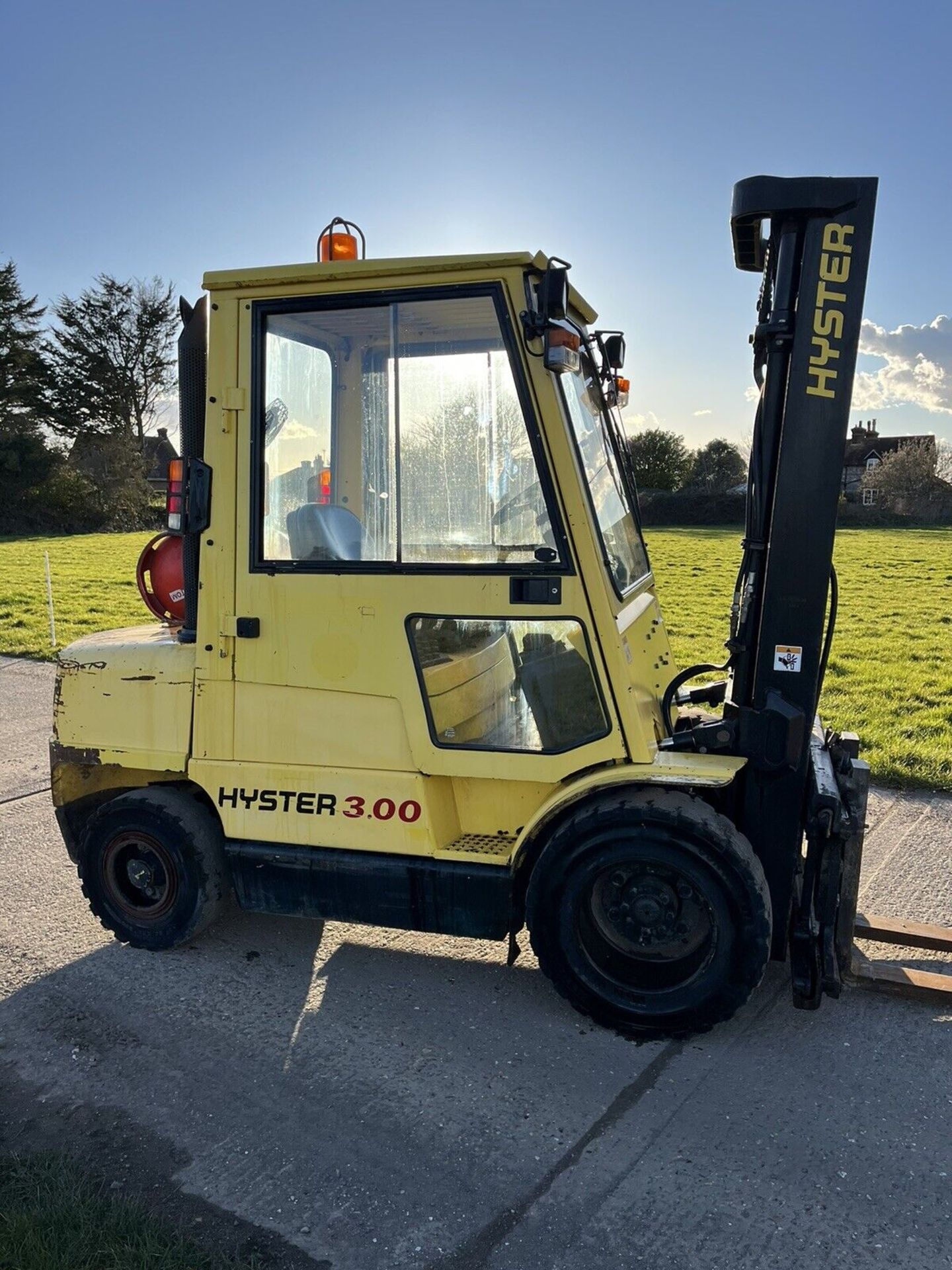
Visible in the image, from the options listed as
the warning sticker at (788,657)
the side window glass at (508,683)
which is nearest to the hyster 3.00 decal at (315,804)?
the side window glass at (508,683)

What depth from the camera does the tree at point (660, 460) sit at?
4034 cm

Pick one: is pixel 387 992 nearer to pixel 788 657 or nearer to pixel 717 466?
pixel 788 657

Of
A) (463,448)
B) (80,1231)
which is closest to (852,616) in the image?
(463,448)

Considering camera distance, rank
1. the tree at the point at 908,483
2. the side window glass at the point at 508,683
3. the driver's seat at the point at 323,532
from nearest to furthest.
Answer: the side window glass at the point at 508,683, the driver's seat at the point at 323,532, the tree at the point at 908,483

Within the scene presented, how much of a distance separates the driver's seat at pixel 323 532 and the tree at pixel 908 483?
38.5m

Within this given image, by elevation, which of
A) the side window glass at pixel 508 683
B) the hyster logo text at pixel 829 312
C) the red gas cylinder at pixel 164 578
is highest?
the hyster logo text at pixel 829 312

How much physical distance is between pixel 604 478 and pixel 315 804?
1.77m

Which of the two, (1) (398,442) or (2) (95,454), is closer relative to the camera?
(1) (398,442)

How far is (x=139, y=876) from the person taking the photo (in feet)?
13.4

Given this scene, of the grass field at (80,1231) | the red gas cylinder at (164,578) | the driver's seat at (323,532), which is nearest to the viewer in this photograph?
the grass field at (80,1231)

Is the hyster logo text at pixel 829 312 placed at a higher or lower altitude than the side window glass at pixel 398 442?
higher

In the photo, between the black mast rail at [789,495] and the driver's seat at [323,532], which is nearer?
the black mast rail at [789,495]

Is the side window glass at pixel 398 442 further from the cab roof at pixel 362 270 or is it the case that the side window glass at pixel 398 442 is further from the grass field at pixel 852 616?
the grass field at pixel 852 616

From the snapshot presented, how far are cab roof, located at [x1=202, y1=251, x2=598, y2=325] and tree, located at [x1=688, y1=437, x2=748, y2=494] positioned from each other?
1523 inches
